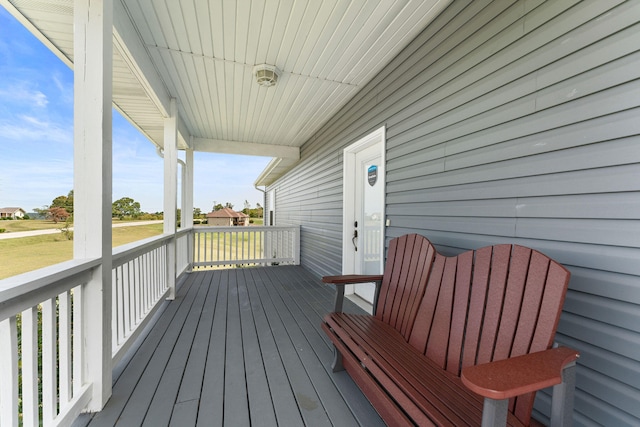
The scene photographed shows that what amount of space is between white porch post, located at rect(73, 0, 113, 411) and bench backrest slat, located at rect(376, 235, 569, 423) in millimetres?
1899

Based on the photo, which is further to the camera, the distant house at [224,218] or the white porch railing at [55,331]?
the distant house at [224,218]

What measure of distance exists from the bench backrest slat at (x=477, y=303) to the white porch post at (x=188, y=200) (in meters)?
4.38

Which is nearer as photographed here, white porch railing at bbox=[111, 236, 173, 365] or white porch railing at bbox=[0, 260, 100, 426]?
white porch railing at bbox=[0, 260, 100, 426]

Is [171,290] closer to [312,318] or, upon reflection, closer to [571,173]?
[312,318]

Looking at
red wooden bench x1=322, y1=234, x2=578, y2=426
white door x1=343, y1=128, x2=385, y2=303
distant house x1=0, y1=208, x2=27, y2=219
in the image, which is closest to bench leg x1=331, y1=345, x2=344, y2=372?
red wooden bench x1=322, y1=234, x2=578, y2=426

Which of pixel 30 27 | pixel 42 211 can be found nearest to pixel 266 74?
pixel 30 27

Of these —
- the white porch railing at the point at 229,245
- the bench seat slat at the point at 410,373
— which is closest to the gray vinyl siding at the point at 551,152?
the bench seat slat at the point at 410,373

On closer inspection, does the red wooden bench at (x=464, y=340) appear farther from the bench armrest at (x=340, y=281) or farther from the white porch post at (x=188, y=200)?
the white porch post at (x=188, y=200)

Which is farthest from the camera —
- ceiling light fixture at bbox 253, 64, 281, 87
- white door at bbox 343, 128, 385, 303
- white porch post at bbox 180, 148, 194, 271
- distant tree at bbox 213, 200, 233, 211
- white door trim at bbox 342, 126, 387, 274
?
distant tree at bbox 213, 200, 233, 211

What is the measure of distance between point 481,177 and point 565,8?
89 cm

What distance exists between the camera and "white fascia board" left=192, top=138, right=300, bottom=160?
5.32 meters

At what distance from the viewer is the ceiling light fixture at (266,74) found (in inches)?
108

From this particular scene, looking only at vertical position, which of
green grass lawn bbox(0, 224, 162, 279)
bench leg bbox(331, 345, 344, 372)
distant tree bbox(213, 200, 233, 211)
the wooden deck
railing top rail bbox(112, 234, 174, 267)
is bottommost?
the wooden deck

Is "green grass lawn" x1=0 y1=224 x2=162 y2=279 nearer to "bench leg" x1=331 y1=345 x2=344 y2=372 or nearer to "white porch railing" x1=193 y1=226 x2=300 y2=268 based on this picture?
"bench leg" x1=331 y1=345 x2=344 y2=372
